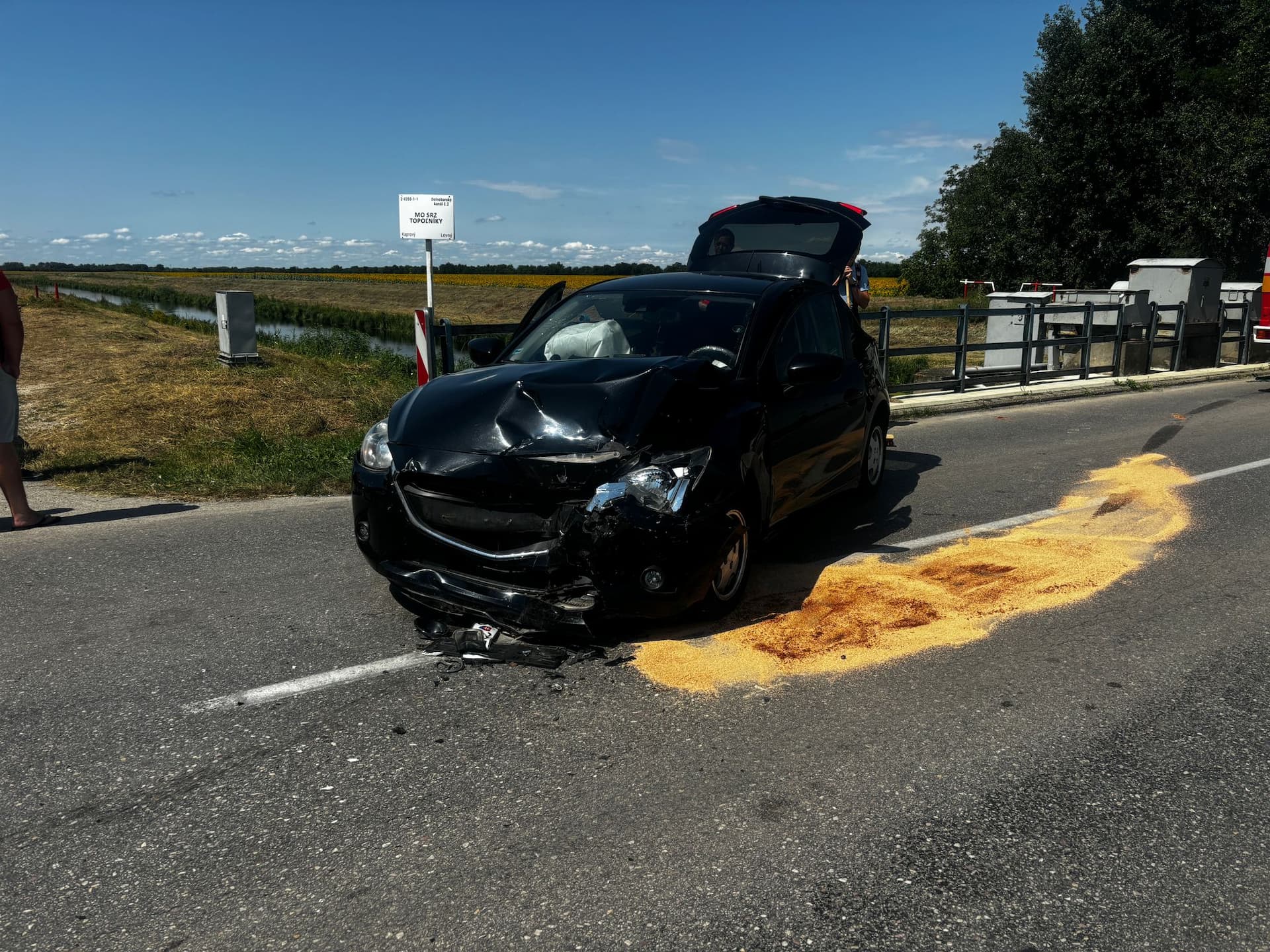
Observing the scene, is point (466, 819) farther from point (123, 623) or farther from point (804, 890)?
point (123, 623)

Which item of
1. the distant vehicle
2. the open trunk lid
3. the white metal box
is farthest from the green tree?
the open trunk lid

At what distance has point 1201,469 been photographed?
28.5 ft

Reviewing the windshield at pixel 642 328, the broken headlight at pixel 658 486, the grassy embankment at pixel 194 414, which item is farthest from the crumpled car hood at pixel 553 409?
the grassy embankment at pixel 194 414

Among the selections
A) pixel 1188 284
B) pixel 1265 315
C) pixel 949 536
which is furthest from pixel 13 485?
pixel 1188 284

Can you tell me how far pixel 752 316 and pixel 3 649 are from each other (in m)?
3.91

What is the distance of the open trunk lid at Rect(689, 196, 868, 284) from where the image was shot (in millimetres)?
9891

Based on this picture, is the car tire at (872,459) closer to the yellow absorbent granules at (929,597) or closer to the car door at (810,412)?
the car door at (810,412)

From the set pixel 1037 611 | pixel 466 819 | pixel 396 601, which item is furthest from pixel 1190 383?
pixel 466 819

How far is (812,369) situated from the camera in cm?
529

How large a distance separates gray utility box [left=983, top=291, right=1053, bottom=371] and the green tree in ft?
51.3

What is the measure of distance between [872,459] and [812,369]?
7.44 feet

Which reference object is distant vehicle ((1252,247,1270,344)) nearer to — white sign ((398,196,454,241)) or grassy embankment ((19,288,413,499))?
white sign ((398,196,454,241))

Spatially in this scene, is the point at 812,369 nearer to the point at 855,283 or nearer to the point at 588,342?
the point at 588,342

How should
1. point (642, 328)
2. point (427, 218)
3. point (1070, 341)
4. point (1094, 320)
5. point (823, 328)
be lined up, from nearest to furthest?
point (642, 328)
point (823, 328)
point (427, 218)
point (1070, 341)
point (1094, 320)
